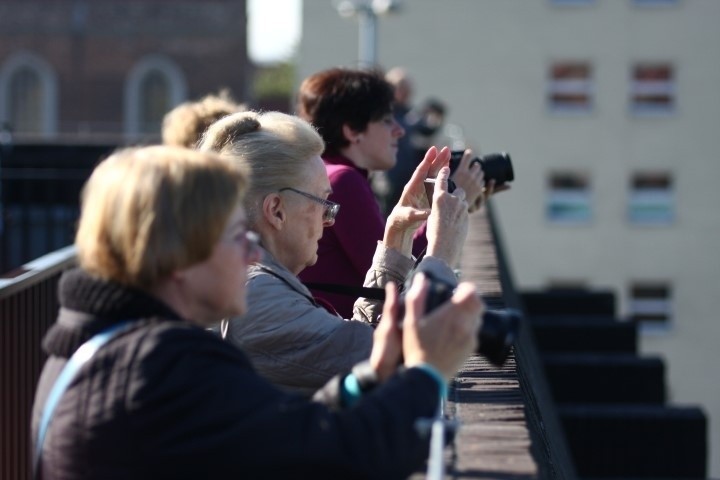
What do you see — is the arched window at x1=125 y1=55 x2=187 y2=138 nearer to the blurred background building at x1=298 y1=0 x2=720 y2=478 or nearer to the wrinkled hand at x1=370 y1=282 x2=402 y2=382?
the blurred background building at x1=298 y1=0 x2=720 y2=478

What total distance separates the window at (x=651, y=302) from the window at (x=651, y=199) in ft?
6.71

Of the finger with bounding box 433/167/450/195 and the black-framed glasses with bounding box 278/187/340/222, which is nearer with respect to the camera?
the finger with bounding box 433/167/450/195

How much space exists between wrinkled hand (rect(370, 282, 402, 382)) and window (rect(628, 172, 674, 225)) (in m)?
42.9

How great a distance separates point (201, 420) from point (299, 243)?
4.52 ft

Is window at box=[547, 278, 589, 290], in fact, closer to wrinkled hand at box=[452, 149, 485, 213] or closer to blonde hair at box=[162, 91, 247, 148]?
blonde hair at box=[162, 91, 247, 148]

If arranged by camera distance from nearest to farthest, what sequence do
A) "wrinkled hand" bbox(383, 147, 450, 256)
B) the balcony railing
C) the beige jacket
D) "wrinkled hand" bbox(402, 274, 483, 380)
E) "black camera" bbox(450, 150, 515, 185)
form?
"wrinkled hand" bbox(402, 274, 483, 380), the balcony railing, the beige jacket, "wrinkled hand" bbox(383, 147, 450, 256), "black camera" bbox(450, 150, 515, 185)

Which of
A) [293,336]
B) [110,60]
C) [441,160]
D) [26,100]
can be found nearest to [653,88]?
[110,60]

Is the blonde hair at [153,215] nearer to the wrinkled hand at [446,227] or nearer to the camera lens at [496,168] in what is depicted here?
the wrinkled hand at [446,227]

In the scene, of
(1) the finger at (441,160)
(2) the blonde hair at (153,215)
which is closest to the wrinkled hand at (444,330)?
(2) the blonde hair at (153,215)

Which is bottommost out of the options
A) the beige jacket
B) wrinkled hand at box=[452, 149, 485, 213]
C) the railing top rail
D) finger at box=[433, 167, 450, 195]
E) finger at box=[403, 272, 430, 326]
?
the railing top rail

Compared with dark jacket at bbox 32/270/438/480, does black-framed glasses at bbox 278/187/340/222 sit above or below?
above

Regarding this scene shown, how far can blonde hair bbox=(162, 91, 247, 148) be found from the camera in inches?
251

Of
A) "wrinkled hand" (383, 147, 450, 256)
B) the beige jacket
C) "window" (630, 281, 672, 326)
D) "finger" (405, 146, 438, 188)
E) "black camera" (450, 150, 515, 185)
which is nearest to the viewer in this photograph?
the beige jacket

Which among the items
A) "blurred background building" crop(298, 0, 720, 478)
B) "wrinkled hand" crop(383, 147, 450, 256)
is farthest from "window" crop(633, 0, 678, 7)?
"wrinkled hand" crop(383, 147, 450, 256)
